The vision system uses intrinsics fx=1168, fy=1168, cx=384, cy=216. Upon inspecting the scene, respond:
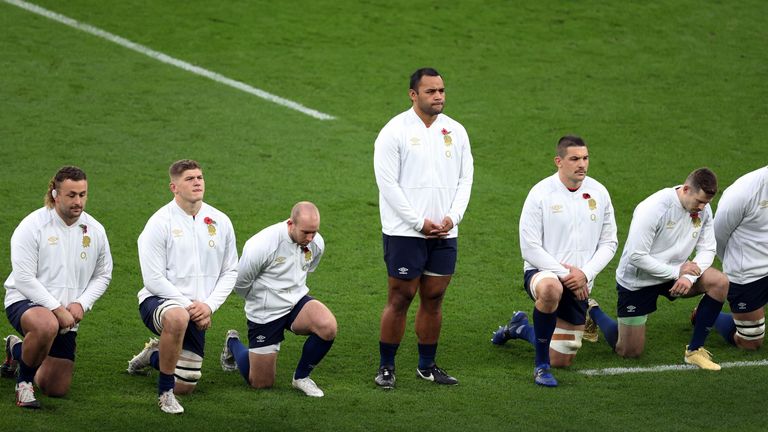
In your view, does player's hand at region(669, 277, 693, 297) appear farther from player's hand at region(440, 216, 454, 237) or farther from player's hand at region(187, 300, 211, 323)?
player's hand at region(187, 300, 211, 323)

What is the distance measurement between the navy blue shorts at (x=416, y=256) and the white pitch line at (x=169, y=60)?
242 inches

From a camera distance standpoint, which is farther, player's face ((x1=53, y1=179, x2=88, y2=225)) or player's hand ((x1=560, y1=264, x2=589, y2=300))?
player's hand ((x1=560, y1=264, x2=589, y2=300))

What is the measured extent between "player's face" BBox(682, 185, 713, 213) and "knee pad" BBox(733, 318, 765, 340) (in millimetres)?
1016

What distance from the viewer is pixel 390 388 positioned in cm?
802

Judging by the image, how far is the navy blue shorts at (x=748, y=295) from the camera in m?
9.12

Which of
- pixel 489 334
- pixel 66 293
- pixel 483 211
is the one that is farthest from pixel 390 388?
pixel 483 211

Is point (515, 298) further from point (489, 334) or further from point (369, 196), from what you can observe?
point (369, 196)

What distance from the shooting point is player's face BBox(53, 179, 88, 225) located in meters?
7.50

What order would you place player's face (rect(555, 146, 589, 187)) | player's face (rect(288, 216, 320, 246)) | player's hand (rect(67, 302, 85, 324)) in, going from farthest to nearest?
player's face (rect(555, 146, 589, 187)), player's face (rect(288, 216, 320, 246)), player's hand (rect(67, 302, 85, 324))

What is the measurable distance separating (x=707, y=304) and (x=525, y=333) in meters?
1.37

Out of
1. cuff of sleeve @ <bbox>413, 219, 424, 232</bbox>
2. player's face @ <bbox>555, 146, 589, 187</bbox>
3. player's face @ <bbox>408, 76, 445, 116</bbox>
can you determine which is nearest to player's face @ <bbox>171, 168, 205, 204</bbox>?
cuff of sleeve @ <bbox>413, 219, 424, 232</bbox>

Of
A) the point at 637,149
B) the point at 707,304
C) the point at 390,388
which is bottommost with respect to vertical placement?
the point at 390,388

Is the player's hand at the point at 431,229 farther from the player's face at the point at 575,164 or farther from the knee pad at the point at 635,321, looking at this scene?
the knee pad at the point at 635,321

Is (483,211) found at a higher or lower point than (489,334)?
higher
